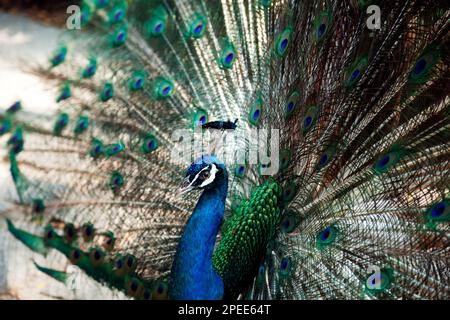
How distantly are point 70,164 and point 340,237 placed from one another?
2.84ft

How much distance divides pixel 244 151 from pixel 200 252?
392 mm

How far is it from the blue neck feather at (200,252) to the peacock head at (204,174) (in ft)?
0.06

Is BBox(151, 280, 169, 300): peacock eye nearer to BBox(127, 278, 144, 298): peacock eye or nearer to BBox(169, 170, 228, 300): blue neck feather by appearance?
BBox(127, 278, 144, 298): peacock eye

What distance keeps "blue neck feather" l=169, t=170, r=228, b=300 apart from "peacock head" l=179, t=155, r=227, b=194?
0.06 feet

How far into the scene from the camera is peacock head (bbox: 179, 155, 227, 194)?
1869 mm

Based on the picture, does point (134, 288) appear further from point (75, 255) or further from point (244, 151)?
point (244, 151)

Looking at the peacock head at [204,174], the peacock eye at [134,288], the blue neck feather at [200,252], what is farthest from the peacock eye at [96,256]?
the peacock head at [204,174]

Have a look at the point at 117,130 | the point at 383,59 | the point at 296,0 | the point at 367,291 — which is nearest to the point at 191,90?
the point at 117,130

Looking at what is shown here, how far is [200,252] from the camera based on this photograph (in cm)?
197

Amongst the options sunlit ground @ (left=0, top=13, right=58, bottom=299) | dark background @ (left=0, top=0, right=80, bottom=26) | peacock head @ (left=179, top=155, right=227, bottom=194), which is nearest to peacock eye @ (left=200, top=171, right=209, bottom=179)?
peacock head @ (left=179, top=155, right=227, bottom=194)

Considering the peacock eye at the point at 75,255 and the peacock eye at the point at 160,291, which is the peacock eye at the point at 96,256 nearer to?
the peacock eye at the point at 75,255

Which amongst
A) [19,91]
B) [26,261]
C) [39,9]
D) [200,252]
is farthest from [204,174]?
[39,9]

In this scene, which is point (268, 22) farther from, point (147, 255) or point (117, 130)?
point (147, 255)

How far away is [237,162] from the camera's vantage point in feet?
7.29
